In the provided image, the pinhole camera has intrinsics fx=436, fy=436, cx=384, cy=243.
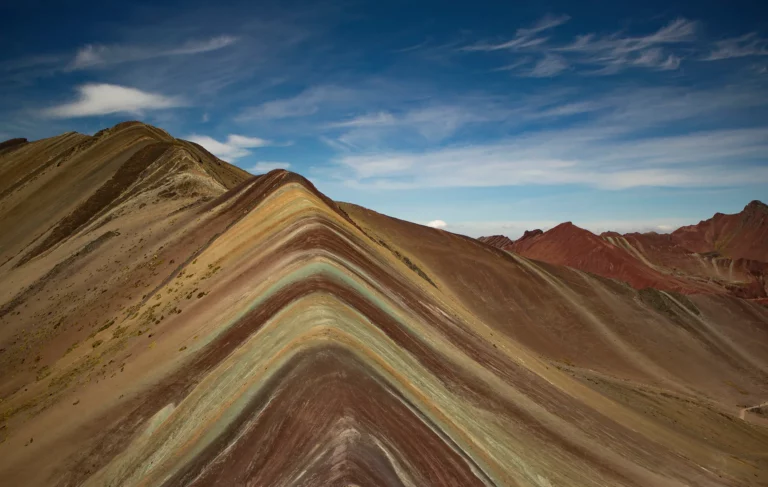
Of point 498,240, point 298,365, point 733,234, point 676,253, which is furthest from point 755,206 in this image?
point 298,365

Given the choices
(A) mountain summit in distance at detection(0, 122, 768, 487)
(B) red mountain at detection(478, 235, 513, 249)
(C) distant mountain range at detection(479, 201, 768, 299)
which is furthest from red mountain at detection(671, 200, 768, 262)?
(A) mountain summit in distance at detection(0, 122, 768, 487)

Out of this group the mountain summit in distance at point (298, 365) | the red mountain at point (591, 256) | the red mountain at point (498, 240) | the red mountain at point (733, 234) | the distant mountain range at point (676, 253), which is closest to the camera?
the mountain summit in distance at point (298, 365)

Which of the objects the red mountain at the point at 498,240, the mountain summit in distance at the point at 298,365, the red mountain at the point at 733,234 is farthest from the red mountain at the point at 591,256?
the red mountain at the point at 733,234

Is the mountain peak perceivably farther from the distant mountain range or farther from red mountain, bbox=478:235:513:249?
red mountain, bbox=478:235:513:249

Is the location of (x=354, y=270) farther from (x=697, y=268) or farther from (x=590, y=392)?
(x=697, y=268)

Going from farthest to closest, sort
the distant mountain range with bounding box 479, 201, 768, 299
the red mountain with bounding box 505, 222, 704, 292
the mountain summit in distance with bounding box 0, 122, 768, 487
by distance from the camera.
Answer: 1. the distant mountain range with bounding box 479, 201, 768, 299
2. the red mountain with bounding box 505, 222, 704, 292
3. the mountain summit in distance with bounding box 0, 122, 768, 487

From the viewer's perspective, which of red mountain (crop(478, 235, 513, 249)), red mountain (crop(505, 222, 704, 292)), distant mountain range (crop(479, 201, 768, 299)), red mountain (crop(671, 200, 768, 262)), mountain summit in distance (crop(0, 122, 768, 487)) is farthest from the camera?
red mountain (crop(671, 200, 768, 262))

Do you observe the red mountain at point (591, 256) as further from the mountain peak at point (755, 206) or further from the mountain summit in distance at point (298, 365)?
the mountain peak at point (755, 206)

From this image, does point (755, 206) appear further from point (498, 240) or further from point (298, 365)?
point (298, 365)

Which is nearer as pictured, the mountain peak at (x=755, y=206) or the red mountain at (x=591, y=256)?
the red mountain at (x=591, y=256)
